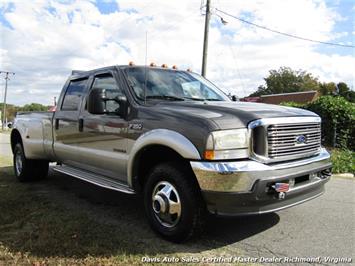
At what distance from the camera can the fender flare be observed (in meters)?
3.96

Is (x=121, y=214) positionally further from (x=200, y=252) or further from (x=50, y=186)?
(x=50, y=186)

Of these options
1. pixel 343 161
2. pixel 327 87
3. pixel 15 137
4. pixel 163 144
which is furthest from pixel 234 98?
pixel 327 87

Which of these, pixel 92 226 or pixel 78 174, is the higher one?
pixel 78 174

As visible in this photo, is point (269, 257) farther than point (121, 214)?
No

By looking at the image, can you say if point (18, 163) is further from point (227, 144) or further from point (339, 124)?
point (339, 124)

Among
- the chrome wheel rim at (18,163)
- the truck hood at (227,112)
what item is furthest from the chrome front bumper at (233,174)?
the chrome wheel rim at (18,163)

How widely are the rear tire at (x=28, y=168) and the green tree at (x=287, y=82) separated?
60.0m

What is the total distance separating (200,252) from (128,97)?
1.98m

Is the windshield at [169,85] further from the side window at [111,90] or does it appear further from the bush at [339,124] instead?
the bush at [339,124]

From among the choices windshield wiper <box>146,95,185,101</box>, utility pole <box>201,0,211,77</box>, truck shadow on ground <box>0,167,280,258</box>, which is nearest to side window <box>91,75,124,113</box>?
windshield wiper <box>146,95,185,101</box>

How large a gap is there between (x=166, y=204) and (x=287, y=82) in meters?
64.5

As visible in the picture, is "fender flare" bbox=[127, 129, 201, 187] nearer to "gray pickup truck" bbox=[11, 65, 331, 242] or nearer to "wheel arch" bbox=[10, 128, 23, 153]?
"gray pickup truck" bbox=[11, 65, 331, 242]

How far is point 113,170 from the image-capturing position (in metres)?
5.12

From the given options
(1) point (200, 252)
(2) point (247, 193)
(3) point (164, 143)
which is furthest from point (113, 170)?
(2) point (247, 193)
